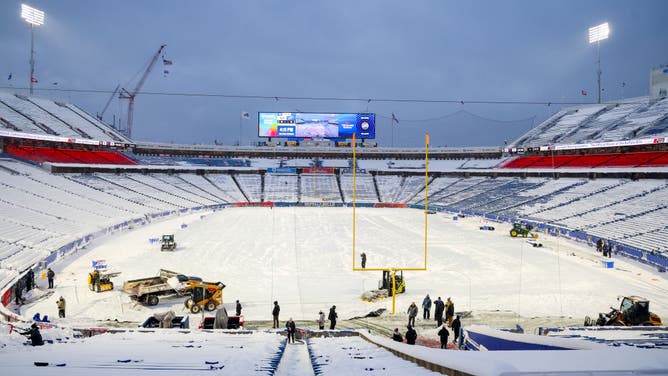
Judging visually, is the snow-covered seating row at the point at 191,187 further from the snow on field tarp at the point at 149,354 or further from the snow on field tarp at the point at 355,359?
the snow on field tarp at the point at 355,359

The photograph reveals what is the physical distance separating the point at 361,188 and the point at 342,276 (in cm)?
5018

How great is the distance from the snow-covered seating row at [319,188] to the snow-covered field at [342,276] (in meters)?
29.9

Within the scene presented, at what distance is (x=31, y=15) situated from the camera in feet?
182

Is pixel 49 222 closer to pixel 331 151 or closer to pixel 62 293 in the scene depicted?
pixel 62 293

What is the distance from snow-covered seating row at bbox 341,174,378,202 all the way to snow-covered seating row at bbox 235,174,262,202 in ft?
44.7

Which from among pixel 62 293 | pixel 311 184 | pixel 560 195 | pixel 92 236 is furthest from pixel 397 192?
pixel 62 293

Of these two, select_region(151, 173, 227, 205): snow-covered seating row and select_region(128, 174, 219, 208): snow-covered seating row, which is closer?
select_region(128, 174, 219, 208): snow-covered seating row

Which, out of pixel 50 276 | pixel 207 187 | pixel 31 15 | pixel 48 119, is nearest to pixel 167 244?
pixel 50 276

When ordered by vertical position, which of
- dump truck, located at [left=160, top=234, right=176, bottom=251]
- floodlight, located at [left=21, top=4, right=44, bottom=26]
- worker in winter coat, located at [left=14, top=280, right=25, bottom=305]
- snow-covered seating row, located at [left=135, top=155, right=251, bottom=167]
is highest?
floodlight, located at [left=21, top=4, right=44, bottom=26]

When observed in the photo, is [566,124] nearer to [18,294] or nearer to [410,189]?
[410,189]

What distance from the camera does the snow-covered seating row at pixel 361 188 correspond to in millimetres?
66062

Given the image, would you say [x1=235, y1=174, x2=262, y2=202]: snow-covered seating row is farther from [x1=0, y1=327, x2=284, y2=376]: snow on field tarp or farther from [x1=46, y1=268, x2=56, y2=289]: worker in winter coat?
[x1=0, y1=327, x2=284, y2=376]: snow on field tarp

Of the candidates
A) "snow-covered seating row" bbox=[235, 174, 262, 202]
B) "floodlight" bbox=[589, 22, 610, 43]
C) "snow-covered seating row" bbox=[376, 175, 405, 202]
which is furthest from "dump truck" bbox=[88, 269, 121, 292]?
"floodlight" bbox=[589, 22, 610, 43]

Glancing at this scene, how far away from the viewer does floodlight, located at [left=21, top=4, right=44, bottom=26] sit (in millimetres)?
55000
